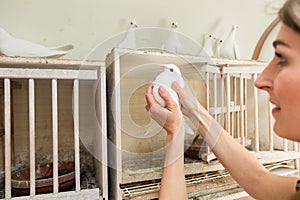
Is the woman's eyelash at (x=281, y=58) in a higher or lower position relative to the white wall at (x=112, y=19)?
lower

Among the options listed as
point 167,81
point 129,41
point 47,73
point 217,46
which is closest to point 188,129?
point 167,81

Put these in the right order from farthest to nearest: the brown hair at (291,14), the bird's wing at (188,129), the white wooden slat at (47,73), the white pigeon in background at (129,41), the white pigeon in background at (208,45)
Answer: the white pigeon in background at (208,45), the white pigeon in background at (129,41), the bird's wing at (188,129), the white wooden slat at (47,73), the brown hair at (291,14)

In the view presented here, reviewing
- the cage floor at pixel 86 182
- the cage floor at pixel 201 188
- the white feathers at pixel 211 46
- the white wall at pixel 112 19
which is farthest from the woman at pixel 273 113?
the white feathers at pixel 211 46

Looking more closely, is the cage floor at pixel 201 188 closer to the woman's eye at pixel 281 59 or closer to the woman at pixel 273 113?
the woman at pixel 273 113

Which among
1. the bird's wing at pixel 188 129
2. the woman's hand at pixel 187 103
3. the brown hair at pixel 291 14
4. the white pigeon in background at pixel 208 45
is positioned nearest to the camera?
the brown hair at pixel 291 14

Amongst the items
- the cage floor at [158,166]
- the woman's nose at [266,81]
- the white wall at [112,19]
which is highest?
the white wall at [112,19]

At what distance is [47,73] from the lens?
78cm

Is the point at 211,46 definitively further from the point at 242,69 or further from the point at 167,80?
the point at 167,80

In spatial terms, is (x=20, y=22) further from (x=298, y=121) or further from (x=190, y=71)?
(x=298, y=121)

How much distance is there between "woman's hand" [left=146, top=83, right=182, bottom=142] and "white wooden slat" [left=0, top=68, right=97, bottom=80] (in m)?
0.19

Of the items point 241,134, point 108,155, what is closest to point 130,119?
point 108,155

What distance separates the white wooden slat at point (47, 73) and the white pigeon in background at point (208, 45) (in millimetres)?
635

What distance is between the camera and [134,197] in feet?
2.88

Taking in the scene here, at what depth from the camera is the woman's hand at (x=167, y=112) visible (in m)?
0.75
